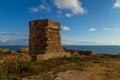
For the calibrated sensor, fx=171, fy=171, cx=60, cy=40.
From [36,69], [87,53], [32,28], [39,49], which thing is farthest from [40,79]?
[87,53]

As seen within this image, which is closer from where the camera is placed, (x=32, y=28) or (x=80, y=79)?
(x=80, y=79)

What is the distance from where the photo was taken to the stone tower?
14.4m

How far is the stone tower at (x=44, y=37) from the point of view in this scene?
14359 millimetres

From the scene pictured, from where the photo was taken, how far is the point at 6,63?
33.0ft

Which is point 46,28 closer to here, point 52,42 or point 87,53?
point 52,42

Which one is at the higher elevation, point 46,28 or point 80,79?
point 46,28

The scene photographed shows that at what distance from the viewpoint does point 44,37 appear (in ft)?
47.3

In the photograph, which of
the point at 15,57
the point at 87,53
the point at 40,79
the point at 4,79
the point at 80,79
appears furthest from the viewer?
the point at 87,53

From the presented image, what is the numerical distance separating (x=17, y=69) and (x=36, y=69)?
0.99 meters

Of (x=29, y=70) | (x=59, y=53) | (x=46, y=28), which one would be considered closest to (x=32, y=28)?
(x=46, y=28)

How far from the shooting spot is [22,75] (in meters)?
8.25

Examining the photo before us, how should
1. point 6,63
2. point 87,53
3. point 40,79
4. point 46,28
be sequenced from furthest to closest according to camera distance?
point 87,53 → point 46,28 → point 6,63 → point 40,79

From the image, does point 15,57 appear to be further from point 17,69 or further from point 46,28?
point 46,28

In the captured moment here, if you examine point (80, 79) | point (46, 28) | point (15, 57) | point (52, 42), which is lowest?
point (80, 79)
